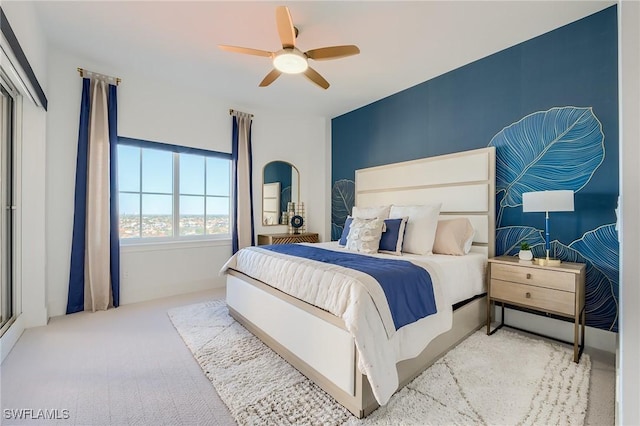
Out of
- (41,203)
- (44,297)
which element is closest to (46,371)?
(44,297)

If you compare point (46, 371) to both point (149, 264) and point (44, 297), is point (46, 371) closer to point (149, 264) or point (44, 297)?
point (44, 297)

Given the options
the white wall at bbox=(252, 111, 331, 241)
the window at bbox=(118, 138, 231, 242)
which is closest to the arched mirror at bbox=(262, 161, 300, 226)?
the white wall at bbox=(252, 111, 331, 241)

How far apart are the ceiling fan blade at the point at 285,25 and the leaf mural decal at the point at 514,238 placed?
2.77m

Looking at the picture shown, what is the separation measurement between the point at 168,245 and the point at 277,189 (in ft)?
6.47

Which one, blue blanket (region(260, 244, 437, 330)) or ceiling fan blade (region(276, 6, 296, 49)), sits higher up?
ceiling fan blade (region(276, 6, 296, 49))

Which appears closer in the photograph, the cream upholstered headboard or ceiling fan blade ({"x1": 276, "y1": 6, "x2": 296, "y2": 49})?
ceiling fan blade ({"x1": 276, "y1": 6, "x2": 296, "y2": 49})

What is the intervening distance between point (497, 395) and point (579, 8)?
314cm

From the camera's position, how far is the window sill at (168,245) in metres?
3.63

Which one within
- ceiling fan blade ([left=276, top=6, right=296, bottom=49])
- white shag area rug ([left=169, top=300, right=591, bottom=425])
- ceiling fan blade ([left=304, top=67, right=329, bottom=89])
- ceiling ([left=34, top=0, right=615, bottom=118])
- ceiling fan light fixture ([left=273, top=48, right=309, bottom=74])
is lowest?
white shag area rug ([left=169, top=300, right=591, bottom=425])

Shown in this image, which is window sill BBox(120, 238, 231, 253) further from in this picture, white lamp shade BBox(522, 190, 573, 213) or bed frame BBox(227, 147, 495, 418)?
white lamp shade BBox(522, 190, 573, 213)

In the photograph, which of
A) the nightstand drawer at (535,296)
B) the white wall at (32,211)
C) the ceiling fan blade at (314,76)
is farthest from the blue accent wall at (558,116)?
the white wall at (32,211)

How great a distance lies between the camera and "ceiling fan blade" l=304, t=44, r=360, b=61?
2.37 meters

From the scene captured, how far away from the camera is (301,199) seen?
17.6 feet

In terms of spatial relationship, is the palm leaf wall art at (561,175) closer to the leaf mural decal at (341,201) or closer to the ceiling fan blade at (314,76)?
the ceiling fan blade at (314,76)
